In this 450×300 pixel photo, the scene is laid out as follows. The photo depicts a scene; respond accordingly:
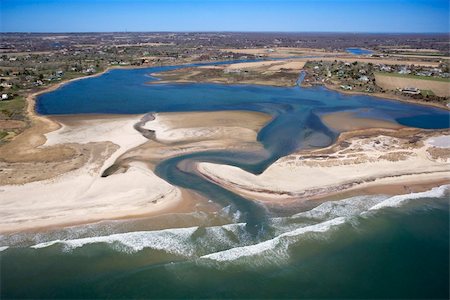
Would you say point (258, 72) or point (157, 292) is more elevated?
point (258, 72)

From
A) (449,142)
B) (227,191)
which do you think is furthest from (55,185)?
(449,142)

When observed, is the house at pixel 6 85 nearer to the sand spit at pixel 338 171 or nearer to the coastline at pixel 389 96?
the sand spit at pixel 338 171

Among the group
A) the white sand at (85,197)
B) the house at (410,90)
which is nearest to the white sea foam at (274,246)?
the white sand at (85,197)

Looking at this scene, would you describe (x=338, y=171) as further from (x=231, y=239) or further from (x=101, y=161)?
(x=101, y=161)

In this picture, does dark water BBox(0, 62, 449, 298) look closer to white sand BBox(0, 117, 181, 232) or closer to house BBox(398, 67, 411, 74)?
white sand BBox(0, 117, 181, 232)

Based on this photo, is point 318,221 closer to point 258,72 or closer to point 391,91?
point 391,91

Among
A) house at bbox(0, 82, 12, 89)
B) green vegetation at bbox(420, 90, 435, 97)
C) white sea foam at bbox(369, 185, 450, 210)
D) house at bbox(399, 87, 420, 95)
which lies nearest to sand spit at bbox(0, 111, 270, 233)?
white sea foam at bbox(369, 185, 450, 210)

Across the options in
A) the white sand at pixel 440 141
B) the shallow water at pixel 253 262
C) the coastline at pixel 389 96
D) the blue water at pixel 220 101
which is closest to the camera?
the shallow water at pixel 253 262

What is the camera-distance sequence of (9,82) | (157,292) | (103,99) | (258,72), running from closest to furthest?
(157,292)
(103,99)
(9,82)
(258,72)
